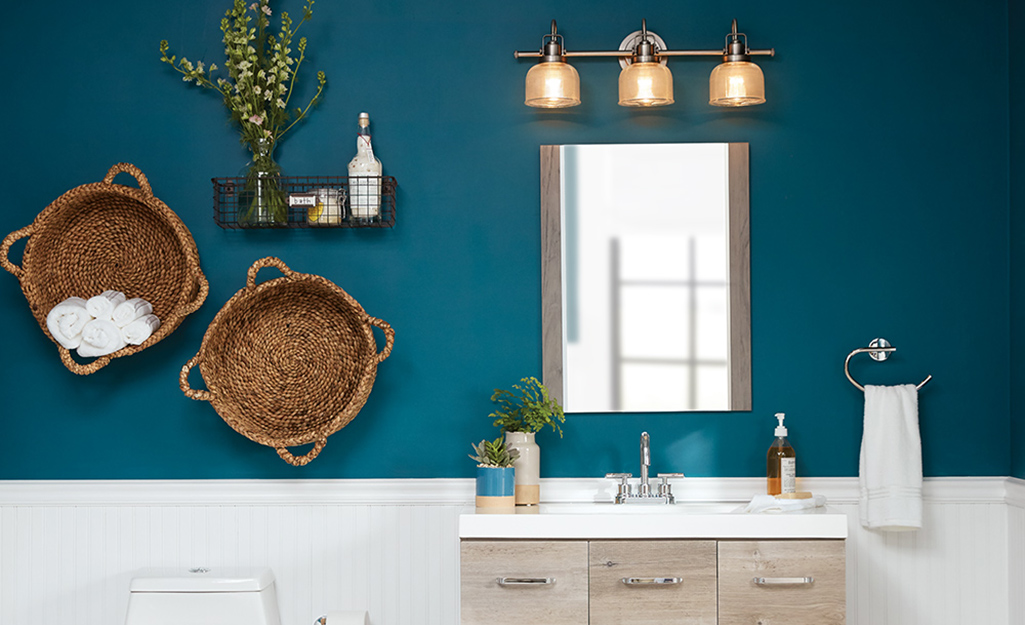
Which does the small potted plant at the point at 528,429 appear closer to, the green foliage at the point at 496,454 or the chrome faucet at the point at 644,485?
the green foliage at the point at 496,454

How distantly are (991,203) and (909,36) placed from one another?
0.57 meters

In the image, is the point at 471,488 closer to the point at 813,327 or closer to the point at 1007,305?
the point at 813,327

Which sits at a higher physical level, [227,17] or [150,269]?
[227,17]

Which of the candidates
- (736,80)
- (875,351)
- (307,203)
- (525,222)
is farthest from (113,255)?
(875,351)

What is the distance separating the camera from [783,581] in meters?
2.07

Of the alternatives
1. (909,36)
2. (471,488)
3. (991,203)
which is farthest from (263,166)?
(991,203)

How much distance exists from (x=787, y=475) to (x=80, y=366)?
80.8 inches

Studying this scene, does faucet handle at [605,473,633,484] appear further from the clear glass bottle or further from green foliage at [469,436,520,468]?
the clear glass bottle

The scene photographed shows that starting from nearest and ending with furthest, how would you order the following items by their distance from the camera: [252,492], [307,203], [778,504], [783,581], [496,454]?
[783,581]
[778,504]
[496,454]
[307,203]
[252,492]

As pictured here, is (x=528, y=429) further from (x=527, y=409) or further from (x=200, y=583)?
(x=200, y=583)

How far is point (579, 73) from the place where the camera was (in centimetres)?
255

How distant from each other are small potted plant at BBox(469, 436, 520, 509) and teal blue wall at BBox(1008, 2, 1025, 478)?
4.96 ft

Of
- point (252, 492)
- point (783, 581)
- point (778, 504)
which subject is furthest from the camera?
point (252, 492)

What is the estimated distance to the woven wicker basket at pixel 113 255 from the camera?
2.38 m
